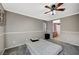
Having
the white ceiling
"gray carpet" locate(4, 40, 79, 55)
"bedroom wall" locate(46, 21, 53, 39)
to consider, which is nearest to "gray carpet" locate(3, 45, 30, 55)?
"gray carpet" locate(4, 40, 79, 55)

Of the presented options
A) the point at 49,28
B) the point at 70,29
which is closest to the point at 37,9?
the point at 49,28

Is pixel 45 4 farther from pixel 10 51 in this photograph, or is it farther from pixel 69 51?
pixel 10 51

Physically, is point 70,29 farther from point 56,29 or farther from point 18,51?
point 18,51

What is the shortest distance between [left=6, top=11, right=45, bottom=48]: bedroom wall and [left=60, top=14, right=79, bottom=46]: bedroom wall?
15.4 inches

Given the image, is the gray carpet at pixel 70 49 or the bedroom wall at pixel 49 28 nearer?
the gray carpet at pixel 70 49

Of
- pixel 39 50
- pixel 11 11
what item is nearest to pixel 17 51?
pixel 39 50

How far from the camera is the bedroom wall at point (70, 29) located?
1594mm

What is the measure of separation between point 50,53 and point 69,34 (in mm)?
487

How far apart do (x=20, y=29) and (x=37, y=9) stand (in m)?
0.49

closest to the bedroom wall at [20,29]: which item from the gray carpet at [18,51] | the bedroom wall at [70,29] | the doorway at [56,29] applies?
the gray carpet at [18,51]

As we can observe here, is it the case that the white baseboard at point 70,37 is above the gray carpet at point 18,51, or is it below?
above

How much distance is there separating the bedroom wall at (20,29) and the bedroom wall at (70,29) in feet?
1.28

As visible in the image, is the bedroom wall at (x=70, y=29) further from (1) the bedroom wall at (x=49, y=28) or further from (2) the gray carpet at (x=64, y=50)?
(1) the bedroom wall at (x=49, y=28)

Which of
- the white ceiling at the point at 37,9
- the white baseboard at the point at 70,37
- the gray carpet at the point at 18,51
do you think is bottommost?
the gray carpet at the point at 18,51
